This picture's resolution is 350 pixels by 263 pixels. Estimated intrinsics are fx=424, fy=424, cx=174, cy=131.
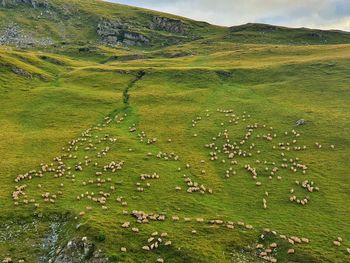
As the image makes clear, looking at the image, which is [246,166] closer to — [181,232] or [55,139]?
[181,232]

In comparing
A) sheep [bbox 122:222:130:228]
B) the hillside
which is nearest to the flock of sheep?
sheep [bbox 122:222:130:228]

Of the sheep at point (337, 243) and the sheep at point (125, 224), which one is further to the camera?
the sheep at point (125, 224)

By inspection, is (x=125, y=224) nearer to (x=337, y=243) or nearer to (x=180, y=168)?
(x=180, y=168)

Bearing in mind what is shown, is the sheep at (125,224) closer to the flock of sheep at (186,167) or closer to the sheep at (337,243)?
the flock of sheep at (186,167)

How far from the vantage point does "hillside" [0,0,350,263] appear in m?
35.4

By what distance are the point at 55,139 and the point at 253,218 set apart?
34.7 m

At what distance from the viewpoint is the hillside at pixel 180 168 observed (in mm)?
35406

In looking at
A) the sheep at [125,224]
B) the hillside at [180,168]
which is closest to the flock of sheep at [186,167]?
the sheep at [125,224]

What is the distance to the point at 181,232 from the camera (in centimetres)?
3641

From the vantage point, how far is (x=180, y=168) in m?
50.6

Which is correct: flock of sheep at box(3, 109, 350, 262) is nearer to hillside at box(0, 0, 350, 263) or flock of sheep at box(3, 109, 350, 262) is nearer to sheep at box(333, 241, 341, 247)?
sheep at box(333, 241, 341, 247)

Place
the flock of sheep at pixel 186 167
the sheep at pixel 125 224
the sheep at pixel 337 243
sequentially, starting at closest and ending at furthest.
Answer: the sheep at pixel 337 243
the sheep at pixel 125 224
the flock of sheep at pixel 186 167

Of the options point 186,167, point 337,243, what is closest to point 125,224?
point 186,167

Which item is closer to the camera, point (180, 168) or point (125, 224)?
point (125, 224)
